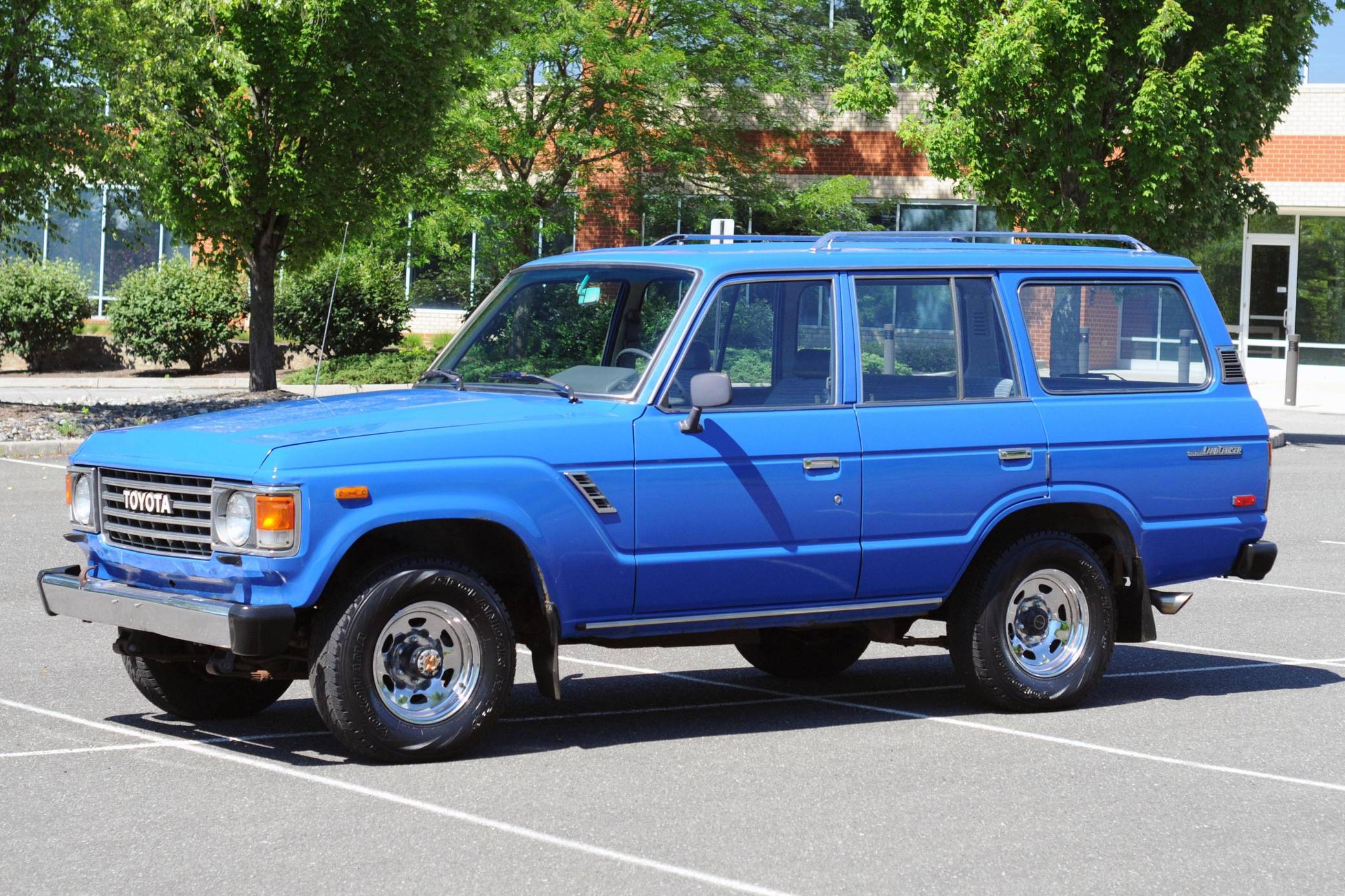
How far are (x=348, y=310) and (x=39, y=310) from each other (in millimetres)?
5813

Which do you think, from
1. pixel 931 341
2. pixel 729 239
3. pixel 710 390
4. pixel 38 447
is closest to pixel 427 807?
pixel 710 390

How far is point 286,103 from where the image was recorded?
22.9 metres

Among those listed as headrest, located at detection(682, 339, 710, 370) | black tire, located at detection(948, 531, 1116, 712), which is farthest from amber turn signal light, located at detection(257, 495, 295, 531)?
black tire, located at detection(948, 531, 1116, 712)

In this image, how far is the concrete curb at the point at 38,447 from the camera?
1875 cm

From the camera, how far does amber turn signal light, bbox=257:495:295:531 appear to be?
605 cm

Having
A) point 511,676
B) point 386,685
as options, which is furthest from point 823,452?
point 386,685

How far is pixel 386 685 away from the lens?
21.0 ft

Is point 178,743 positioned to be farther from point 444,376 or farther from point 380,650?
point 444,376

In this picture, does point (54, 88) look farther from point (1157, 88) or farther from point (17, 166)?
point (1157, 88)

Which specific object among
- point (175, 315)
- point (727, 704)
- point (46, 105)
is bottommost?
point (727, 704)

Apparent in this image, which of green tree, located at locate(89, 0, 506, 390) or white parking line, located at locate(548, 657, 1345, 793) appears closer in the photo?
white parking line, located at locate(548, 657, 1345, 793)

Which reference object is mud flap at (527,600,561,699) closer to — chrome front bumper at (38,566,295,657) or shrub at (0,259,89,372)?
chrome front bumper at (38,566,295,657)

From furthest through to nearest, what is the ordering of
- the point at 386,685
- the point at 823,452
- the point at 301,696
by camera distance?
the point at 301,696
the point at 823,452
the point at 386,685

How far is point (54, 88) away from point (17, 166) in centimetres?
107
